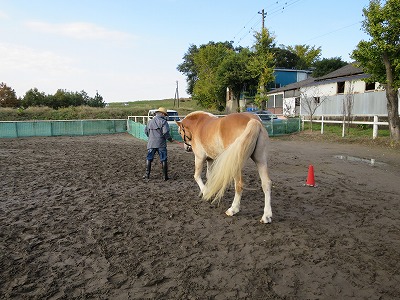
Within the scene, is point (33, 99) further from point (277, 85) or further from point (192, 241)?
point (192, 241)

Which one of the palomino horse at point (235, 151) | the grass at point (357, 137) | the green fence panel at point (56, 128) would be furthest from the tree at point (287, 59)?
the palomino horse at point (235, 151)

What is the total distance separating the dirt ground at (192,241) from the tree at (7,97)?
43.3 metres

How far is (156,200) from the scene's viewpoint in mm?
5324

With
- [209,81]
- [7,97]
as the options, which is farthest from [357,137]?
[7,97]

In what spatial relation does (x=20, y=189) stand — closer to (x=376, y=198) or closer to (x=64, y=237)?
(x=64, y=237)

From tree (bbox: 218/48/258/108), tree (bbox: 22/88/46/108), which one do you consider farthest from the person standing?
tree (bbox: 22/88/46/108)

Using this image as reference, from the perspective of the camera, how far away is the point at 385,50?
12.4 m

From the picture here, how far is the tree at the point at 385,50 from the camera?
39.8 feet

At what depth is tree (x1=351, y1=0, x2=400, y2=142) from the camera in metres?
12.1

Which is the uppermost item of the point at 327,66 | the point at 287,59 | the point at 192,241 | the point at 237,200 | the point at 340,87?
the point at 287,59

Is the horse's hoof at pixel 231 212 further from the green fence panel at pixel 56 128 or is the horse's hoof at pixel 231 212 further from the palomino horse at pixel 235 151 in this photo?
the green fence panel at pixel 56 128

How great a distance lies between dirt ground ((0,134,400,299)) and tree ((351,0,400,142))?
300 inches

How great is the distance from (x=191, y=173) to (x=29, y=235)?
4.54 meters

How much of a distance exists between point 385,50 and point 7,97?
157 ft
